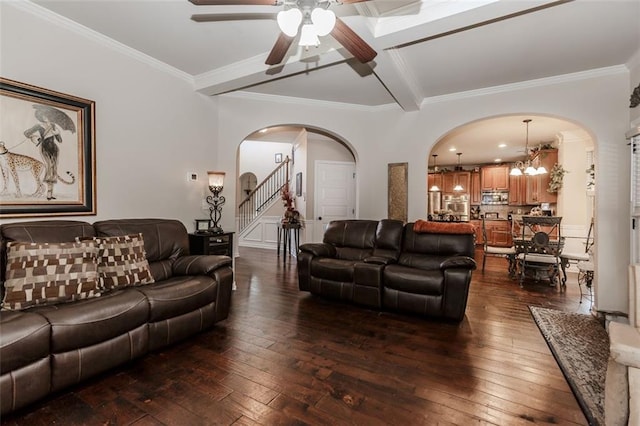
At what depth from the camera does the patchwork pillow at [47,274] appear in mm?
1993

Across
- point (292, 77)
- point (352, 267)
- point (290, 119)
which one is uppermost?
point (292, 77)

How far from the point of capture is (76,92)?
285cm

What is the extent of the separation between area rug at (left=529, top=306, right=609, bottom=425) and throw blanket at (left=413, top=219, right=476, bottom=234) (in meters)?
1.17

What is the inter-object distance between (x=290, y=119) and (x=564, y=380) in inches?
170

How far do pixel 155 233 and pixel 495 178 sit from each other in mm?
9222

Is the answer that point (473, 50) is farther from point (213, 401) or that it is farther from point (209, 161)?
point (213, 401)

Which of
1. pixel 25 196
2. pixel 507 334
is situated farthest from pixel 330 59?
pixel 507 334

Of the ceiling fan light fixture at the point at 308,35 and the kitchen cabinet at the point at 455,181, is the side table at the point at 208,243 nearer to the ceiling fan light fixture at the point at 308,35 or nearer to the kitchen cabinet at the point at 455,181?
the ceiling fan light fixture at the point at 308,35

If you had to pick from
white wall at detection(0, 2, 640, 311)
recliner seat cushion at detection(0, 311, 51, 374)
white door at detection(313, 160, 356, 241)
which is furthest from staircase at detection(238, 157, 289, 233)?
recliner seat cushion at detection(0, 311, 51, 374)

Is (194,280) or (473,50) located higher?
(473,50)

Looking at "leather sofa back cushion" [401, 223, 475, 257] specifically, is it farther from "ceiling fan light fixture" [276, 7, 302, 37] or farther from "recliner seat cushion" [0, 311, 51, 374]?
"recliner seat cushion" [0, 311, 51, 374]

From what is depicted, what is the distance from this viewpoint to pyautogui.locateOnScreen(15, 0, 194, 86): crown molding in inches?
99.5

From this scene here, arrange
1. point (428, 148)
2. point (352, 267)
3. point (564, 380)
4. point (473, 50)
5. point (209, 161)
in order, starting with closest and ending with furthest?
point (564, 380) < point (473, 50) < point (352, 267) < point (209, 161) < point (428, 148)

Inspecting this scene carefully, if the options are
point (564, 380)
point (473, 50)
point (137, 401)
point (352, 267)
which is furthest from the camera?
point (352, 267)
